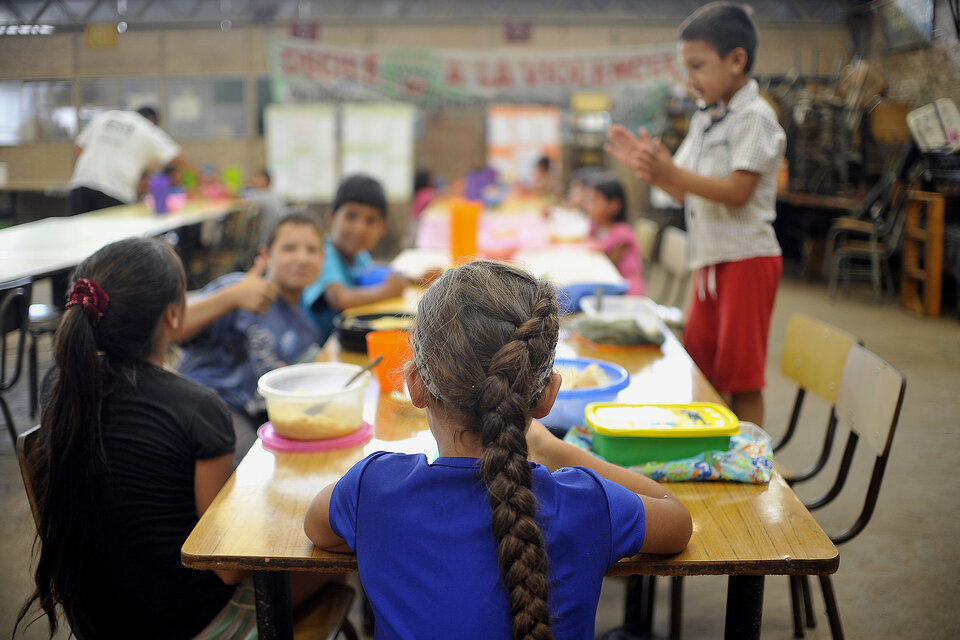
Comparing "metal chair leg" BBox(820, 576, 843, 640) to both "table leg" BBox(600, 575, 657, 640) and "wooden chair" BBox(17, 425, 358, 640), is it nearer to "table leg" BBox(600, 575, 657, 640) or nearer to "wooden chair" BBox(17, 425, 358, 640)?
"table leg" BBox(600, 575, 657, 640)

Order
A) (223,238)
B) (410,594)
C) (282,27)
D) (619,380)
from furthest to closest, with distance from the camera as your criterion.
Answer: (282,27) → (223,238) → (619,380) → (410,594)

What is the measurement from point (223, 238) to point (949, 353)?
477 cm

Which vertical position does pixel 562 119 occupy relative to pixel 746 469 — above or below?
above

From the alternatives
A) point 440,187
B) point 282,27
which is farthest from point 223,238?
point 282,27

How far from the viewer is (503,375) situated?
89 cm

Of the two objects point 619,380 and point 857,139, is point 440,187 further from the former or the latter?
point 619,380

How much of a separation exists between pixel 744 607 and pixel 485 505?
17.5 inches

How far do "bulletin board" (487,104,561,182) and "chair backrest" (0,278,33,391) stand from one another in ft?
22.5

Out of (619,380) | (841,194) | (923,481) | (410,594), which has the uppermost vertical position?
(841,194)

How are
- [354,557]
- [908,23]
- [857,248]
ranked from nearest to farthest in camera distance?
[354,557] → [908,23] → [857,248]

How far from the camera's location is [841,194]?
698 centimetres

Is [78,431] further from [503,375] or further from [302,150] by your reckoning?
[302,150]

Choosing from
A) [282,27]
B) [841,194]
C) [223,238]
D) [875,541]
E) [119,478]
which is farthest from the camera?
[282,27]

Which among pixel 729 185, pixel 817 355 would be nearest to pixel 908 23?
pixel 729 185
